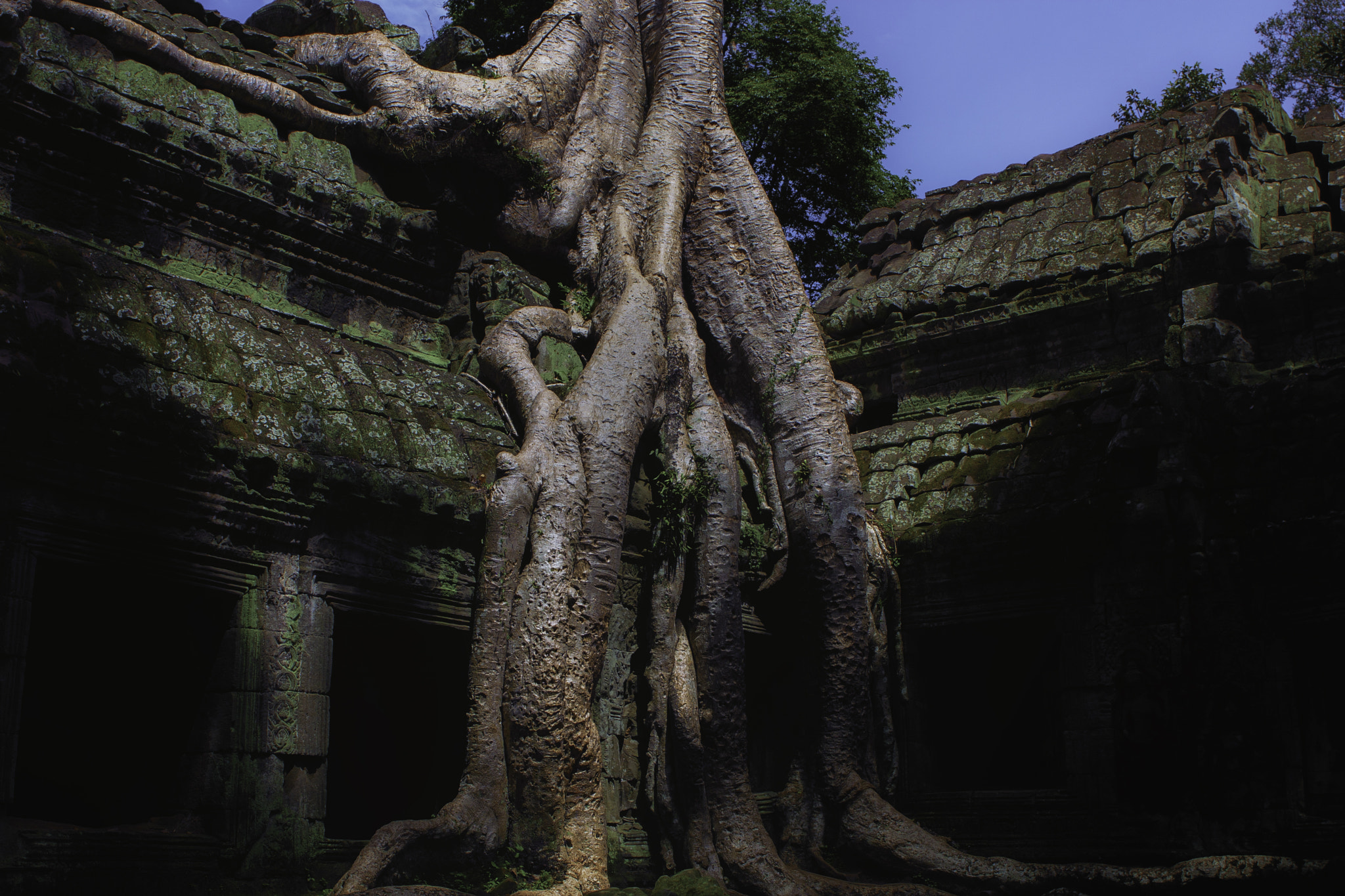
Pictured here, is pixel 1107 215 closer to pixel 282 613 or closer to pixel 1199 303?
pixel 1199 303

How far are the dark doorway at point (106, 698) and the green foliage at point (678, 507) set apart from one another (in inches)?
91.0

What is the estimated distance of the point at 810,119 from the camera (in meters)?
13.9

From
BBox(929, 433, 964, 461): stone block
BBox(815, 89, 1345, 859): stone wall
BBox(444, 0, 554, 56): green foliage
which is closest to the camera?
BBox(815, 89, 1345, 859): stone wall

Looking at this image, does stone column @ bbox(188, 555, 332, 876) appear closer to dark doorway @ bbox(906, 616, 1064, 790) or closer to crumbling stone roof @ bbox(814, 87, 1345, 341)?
dark doorway @ bbox(906, 616, 1064, 790)

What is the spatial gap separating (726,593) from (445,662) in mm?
1525

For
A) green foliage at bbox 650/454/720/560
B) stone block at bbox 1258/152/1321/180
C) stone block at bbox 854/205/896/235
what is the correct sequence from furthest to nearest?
stone block at bbox 854/205/896/235
stone block at bbox 1258/152/1321/180
green foliage at bbox 650/454/720/560

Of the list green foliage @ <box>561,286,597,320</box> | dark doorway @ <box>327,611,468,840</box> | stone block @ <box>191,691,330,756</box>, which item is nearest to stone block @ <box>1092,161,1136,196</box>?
green foliage @ <box>561,286,597,320</box>

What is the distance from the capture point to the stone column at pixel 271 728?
15.5 ft

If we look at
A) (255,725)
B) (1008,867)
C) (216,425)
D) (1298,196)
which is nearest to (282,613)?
(255,725)

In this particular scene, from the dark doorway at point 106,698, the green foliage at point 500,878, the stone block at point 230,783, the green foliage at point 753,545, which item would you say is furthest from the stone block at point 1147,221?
the stone block at point 230,783

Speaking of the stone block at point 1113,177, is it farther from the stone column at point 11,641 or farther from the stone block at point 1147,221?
the stone column at point 11,641

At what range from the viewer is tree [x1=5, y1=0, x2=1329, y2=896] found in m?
5.32

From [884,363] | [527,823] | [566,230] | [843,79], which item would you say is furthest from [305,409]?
[843,79]

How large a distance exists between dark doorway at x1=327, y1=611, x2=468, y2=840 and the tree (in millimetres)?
596
